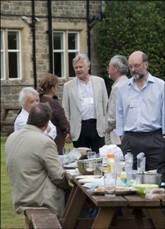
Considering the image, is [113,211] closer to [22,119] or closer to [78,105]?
[22,119]

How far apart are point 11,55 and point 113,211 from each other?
23947mm

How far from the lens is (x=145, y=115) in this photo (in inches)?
309

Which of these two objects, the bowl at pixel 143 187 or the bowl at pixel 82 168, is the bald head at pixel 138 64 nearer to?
the bowl at pixel 82 168

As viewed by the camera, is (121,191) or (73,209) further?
(73,209)

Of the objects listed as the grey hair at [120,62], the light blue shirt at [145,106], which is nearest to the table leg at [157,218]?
the light blue shirt at [145,106]

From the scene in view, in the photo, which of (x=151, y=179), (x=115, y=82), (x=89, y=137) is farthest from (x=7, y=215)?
(x=151, y=179)

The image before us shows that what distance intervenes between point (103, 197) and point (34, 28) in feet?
78.3

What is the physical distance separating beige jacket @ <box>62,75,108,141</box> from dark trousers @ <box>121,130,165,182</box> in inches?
63.8

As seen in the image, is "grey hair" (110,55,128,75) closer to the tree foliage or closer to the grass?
the grass

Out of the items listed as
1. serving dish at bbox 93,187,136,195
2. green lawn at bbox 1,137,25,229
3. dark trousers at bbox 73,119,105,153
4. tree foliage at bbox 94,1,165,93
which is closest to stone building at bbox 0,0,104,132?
tree foliage at bbox 94,1,165,93

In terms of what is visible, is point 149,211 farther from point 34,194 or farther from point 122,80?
point 122,80

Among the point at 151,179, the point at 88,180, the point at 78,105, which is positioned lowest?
the point at 88,180

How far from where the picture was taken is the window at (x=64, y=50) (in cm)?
3028

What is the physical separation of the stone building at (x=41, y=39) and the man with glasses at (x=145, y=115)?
20.5 meters
